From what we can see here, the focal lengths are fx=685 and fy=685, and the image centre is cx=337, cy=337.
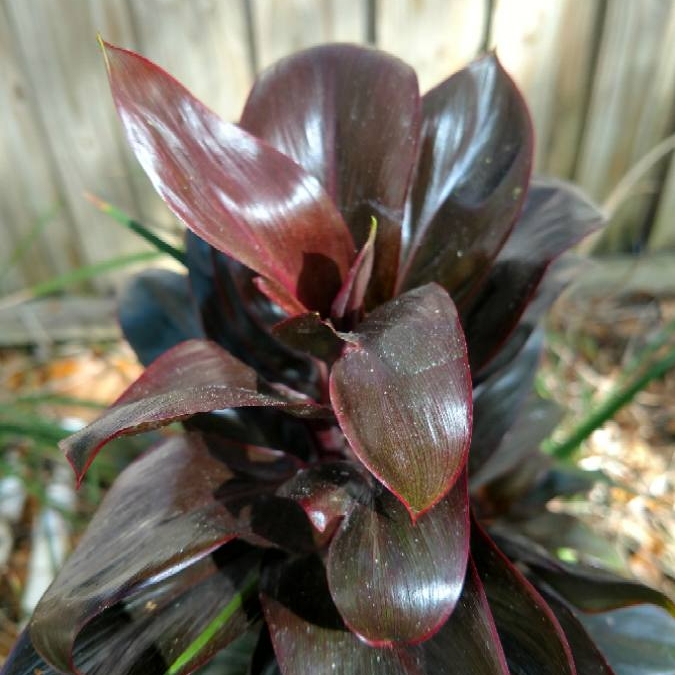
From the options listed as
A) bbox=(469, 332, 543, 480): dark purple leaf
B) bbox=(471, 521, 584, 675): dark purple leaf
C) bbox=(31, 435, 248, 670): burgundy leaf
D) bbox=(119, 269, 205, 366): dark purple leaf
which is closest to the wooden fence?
bbox=(119, 269, 205, 366): dark purple leaf

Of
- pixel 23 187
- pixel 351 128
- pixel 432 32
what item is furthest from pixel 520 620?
pixel 23 187

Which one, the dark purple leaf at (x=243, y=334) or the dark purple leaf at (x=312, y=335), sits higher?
the dark purple leaf at (x=312, y=335)

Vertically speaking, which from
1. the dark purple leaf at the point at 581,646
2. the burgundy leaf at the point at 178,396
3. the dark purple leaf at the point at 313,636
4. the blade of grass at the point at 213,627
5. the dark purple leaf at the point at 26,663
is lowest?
the dark purple leaf at the point at 581,646

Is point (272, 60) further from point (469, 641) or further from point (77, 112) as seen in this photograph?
point (469, 641)

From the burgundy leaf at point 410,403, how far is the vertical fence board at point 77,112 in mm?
1276

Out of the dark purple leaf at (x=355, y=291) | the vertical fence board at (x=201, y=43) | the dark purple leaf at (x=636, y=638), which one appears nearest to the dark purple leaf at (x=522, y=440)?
the dark purple leaf at (x=636, y=638)

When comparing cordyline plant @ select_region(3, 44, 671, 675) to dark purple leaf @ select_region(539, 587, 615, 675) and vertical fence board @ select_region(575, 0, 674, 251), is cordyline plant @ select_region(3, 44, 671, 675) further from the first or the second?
vertical fence board @ select_region(575, 0, 674, 251)

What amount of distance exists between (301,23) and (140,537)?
1222 millimetres

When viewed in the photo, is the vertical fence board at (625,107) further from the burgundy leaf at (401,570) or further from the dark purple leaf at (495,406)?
the burgundy leaf at (401,570)

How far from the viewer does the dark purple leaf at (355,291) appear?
453 millimetres

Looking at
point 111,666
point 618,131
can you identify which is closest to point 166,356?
point 111,666

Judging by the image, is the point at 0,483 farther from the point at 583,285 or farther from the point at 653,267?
the point at 653,267

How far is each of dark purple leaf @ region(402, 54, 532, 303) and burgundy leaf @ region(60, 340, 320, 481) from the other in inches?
6.8

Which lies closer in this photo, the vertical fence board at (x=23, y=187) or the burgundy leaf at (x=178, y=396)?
the burgundy leaf at (x=178, y=396)
